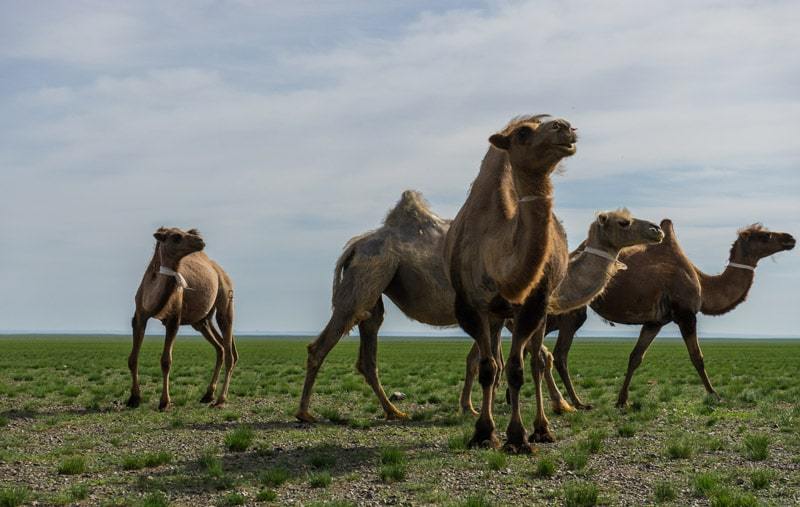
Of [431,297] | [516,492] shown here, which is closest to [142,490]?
[516,492]

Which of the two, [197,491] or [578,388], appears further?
[578,388]

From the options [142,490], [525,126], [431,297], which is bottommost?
[142,490]

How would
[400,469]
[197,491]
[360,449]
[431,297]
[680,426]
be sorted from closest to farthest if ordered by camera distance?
[197,491] → [400,469] → [360,449] → [680,426] → [431,297]

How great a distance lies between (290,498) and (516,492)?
6.18 feet

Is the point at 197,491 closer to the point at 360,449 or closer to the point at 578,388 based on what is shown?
the point at 360,449

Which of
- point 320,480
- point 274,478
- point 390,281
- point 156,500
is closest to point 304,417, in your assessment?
point 390,281

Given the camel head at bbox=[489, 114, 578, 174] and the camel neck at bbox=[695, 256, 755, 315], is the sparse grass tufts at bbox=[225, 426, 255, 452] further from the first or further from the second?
the camel neck at bbox=[695, 256, 755, 315]

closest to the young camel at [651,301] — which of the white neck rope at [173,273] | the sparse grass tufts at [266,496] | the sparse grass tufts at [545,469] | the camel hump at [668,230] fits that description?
the camel hump at [668,230]

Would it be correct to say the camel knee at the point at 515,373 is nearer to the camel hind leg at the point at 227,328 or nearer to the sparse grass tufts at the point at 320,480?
the sparse grass tufts at the point at 320,480

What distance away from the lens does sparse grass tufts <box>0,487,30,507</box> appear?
23.7 feet

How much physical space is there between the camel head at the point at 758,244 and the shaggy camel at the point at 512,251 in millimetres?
8101

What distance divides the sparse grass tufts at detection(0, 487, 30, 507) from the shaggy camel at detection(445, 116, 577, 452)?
4452 mm

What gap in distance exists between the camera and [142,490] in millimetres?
7777

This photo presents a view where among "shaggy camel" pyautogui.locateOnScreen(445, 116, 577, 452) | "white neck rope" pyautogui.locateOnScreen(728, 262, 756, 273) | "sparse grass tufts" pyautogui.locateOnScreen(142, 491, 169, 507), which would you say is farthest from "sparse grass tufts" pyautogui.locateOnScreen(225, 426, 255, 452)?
"white neck rope" pyautogui.locateOnScreen(728, 262, 756, 273)
